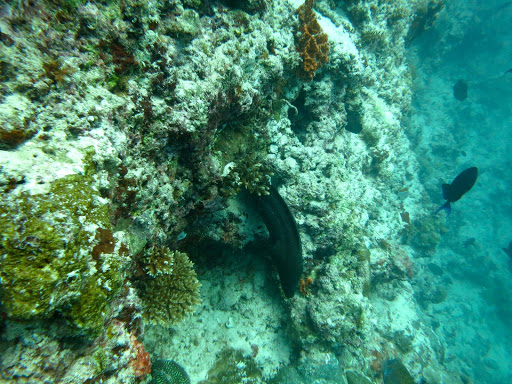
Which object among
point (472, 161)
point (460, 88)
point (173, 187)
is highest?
point (460, 88)

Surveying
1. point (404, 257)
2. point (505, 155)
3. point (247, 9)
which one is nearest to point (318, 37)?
point (247, 9)

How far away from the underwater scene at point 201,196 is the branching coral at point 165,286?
0.02m

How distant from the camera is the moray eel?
416cm

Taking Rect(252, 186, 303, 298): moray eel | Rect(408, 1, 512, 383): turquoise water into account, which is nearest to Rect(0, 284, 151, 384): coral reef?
Rect(252, 186, 303, 298): moray eel

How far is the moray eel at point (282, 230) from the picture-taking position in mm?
4164

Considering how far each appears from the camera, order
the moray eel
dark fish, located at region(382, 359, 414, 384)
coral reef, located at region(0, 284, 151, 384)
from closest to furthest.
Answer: coral reef, located at region(0, 284, 151, 384) < the moray eel < dark fish, located at region(382, 359, 414, 384)

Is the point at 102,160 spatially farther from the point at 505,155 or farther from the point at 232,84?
the point at 505,155

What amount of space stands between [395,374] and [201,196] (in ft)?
23.9

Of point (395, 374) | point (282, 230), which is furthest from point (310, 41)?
point (395, 374)

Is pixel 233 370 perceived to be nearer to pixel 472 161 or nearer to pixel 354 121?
pixel 354 121

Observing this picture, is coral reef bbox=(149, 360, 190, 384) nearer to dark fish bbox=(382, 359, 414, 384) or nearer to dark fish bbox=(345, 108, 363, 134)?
dark fish bbox=(382, 359, 414, 384)

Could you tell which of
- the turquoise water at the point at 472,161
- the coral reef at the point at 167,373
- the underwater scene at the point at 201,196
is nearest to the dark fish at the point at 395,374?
the underwater scene at the point at 201,196

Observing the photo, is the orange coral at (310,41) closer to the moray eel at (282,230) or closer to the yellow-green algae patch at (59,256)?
the moray eel at (282,230)

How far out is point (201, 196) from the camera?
325 cm
